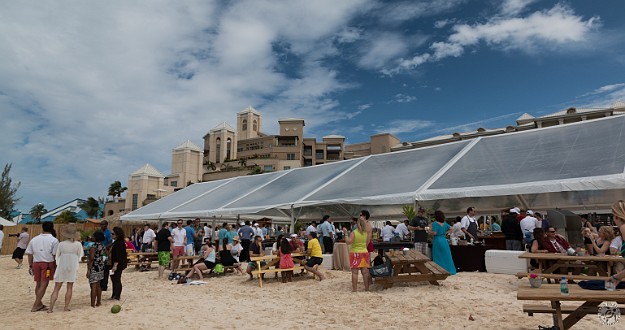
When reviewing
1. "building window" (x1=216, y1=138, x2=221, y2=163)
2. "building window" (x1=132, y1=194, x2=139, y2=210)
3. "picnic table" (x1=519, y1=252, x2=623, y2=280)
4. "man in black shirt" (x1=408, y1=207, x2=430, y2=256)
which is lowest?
"picnic table" (x1=519, y1=252, x2=623, y2=280)

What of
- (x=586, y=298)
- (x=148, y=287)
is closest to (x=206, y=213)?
(x=148, y=287)

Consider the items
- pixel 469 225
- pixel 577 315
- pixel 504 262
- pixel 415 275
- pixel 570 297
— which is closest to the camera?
pixel 570 297

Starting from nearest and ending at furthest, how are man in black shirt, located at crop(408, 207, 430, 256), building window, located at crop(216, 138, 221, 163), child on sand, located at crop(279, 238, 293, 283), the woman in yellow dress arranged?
the woman in yellow dress, man in black shirt, located at crop(408, 207, 430, 256), child on sand, located at crop(279, 238, 293, 283), building window, located at crop(216, 138, 221, 163)

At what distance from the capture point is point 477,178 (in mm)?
10742

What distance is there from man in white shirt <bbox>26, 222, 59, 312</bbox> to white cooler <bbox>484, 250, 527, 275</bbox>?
8.54 metres

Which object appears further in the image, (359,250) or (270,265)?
(270,265)

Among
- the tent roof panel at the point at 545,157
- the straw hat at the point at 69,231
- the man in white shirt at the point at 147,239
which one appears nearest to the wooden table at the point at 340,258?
the tent roof panel at the point at 545,157

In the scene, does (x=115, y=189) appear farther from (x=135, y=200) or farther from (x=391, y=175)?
(x=391, y=175)

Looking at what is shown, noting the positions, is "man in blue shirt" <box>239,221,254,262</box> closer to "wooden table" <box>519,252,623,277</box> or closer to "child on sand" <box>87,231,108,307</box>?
"child on sand" <box>87,231,108,307</box>

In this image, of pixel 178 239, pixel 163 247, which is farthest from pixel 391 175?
pixel 163 247

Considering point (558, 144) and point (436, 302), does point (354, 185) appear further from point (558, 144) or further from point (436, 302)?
point (436, 302)

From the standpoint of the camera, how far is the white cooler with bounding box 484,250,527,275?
28.2ft

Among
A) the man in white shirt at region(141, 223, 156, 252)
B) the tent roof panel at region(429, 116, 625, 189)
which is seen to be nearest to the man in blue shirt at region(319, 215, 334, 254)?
the tent roof panel at region(429, 116, 625, 189)

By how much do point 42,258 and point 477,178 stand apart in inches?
383
